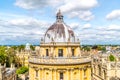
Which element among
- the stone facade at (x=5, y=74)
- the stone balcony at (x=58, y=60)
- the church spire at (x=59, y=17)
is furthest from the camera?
the stone facade at (x=5, y=74)

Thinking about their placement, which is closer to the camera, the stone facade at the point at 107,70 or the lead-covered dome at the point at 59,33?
the lead-covered dome at the point at 59,33

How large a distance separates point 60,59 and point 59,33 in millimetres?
3851

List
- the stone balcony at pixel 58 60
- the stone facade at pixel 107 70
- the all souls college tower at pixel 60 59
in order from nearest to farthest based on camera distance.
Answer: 1. the stone balcony at pixel 58 60
2. the all souls college tower at pixel 60 59
3. the stone facade at pixel 107 70

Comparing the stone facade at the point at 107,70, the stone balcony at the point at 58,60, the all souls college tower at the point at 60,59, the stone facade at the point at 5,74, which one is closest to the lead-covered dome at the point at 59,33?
the all souls college tower at the point at 60,59

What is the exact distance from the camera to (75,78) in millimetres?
30531

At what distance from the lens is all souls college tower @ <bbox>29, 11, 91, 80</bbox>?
1184 inches

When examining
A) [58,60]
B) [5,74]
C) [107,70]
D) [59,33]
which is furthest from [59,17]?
[5,74]

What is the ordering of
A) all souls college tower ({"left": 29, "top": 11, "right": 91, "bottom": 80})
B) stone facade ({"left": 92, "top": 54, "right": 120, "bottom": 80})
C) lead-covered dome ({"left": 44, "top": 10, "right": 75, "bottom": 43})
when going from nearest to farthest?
all souls college tower ({"left": 29, "top": 11, "right": 91, "bottom": 80}) → lead-covered dome ({"left": 44, "top": 10, "right": 75, "bottom": 43}) → stone facade ({"left": 92, "top": 54, "right": 120, "bottom": 80})

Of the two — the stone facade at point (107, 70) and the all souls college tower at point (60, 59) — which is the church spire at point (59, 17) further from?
the stone facade at point (107, 70)

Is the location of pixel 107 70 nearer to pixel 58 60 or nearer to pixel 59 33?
pixel 59 33

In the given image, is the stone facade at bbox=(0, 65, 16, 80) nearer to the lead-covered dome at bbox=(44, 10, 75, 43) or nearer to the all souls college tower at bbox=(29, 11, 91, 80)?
the all souls college tower at bbox=(29, 11, 91, 80)

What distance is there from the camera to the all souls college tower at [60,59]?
98.7 feet

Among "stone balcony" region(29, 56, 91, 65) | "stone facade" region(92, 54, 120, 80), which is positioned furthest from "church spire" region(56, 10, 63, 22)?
"stone facade" region(92, 54, 120, 80)

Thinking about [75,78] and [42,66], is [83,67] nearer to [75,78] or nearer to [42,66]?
[75,78]
